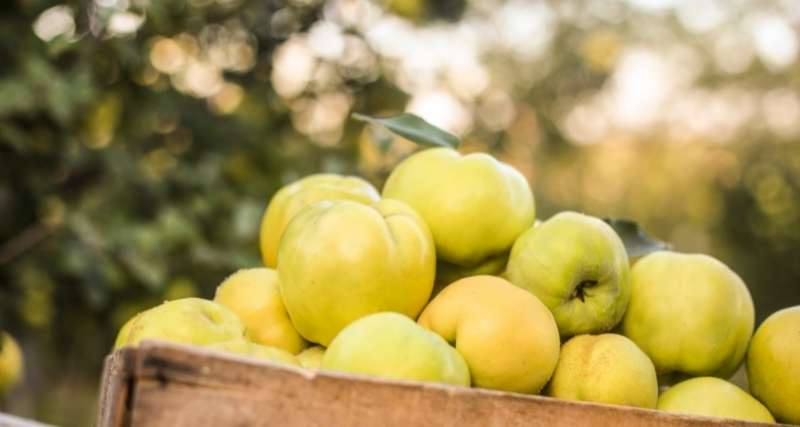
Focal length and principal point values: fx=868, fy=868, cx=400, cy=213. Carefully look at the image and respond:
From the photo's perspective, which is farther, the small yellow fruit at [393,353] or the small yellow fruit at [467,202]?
the small yellow fruit at [467,202]

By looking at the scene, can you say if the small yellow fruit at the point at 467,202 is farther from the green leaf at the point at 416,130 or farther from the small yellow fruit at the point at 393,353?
the small yellow fruit at the point at 393,353

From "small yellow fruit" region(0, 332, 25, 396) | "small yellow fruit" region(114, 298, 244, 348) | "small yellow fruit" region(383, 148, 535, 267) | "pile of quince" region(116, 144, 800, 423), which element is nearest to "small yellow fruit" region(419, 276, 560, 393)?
"pile of quince" region(116, 144, 800, 423)

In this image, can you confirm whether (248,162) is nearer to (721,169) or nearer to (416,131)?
(416,131)

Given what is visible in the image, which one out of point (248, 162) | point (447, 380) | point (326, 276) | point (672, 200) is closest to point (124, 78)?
point (248, 162)

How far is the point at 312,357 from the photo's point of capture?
1.07 meters

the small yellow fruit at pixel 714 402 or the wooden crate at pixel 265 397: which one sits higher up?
the wooden crate at pixel 265 397

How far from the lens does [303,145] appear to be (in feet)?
9.29

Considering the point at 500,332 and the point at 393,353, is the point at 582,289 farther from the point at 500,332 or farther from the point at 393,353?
the point at 393,353

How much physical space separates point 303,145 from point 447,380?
2008 mm

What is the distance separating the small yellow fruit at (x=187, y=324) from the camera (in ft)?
3.13

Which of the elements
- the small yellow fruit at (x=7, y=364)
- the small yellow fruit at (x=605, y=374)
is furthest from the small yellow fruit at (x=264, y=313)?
the small yellow fruit at (x=7, y=364)

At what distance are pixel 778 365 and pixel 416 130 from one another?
0.61m

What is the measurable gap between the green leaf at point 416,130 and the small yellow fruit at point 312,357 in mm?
377

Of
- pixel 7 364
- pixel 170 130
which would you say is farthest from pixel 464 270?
pixel 170 130
